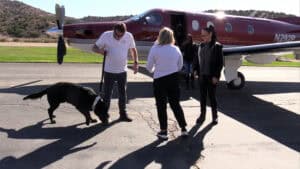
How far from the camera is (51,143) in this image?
7688 mm

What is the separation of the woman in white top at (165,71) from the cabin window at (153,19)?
28.7 ft

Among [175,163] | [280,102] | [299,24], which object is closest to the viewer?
[175,163]

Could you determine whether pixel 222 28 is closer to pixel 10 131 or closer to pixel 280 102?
pixel 280 102

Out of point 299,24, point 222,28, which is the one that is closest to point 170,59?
point 222,28

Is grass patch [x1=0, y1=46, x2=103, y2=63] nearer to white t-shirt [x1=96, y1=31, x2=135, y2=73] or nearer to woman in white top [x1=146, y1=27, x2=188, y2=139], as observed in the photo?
white t-shirt [x1=96, y1=31, x2=135, y2=73]

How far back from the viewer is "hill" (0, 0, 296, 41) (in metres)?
79.1

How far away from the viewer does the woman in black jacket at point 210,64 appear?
9281 mm

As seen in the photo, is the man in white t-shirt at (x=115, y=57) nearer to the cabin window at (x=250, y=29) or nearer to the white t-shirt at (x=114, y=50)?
the white t-shirt at (x=114, y=50)

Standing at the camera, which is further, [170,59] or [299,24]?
[299,24]

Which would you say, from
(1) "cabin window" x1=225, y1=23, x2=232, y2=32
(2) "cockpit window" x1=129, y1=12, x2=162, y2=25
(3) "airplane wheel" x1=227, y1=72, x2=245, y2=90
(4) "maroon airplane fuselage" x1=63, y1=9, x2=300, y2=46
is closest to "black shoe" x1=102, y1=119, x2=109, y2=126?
(3) "airplane wheel" x1=227, y1=72, x2=245, y2=90

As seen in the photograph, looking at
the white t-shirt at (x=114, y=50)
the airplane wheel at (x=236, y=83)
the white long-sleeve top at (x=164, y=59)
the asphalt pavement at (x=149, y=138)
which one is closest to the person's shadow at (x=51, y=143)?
the asphalt pavement at (x=149, y=138)

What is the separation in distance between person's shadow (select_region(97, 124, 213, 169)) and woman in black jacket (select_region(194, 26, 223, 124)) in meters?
1.40

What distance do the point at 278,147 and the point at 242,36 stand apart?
11.2m

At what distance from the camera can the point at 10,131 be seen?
27.5 feet
